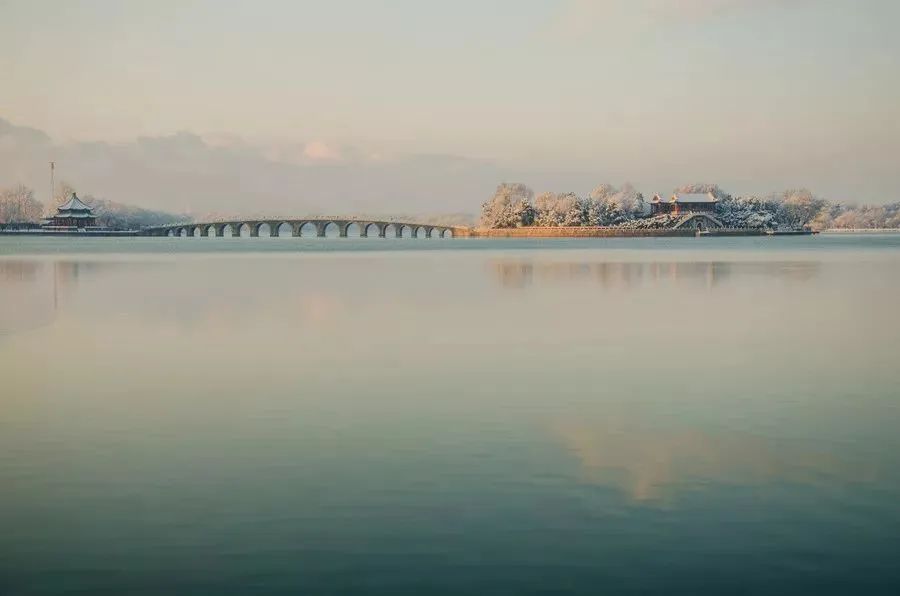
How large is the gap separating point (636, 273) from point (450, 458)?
41499 mm

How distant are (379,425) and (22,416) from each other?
5145 millimetres

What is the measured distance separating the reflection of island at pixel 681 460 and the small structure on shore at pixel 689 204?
166m

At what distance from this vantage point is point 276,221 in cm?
19150

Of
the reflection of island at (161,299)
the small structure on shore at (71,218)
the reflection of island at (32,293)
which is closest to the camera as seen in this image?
the reflection of island at (32,293)

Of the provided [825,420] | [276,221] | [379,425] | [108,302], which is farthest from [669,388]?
[276,221]

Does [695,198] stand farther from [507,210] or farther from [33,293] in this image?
[33,293]

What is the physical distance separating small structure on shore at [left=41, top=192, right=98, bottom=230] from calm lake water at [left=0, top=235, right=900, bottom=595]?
169 metres

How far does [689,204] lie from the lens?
174 meters

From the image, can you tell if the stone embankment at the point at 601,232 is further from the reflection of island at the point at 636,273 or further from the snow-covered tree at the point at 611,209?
the reflection of island at the point at 636,273

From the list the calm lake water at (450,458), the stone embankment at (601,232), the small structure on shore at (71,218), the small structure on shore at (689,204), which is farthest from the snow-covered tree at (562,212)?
the calm lake water at (450,458)

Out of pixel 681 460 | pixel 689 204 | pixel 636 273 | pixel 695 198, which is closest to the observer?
pixel 681 460

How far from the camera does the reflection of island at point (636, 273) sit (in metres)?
43.8

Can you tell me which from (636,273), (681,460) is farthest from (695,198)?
A: (681,460)

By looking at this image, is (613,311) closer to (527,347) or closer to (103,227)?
(527,347)
